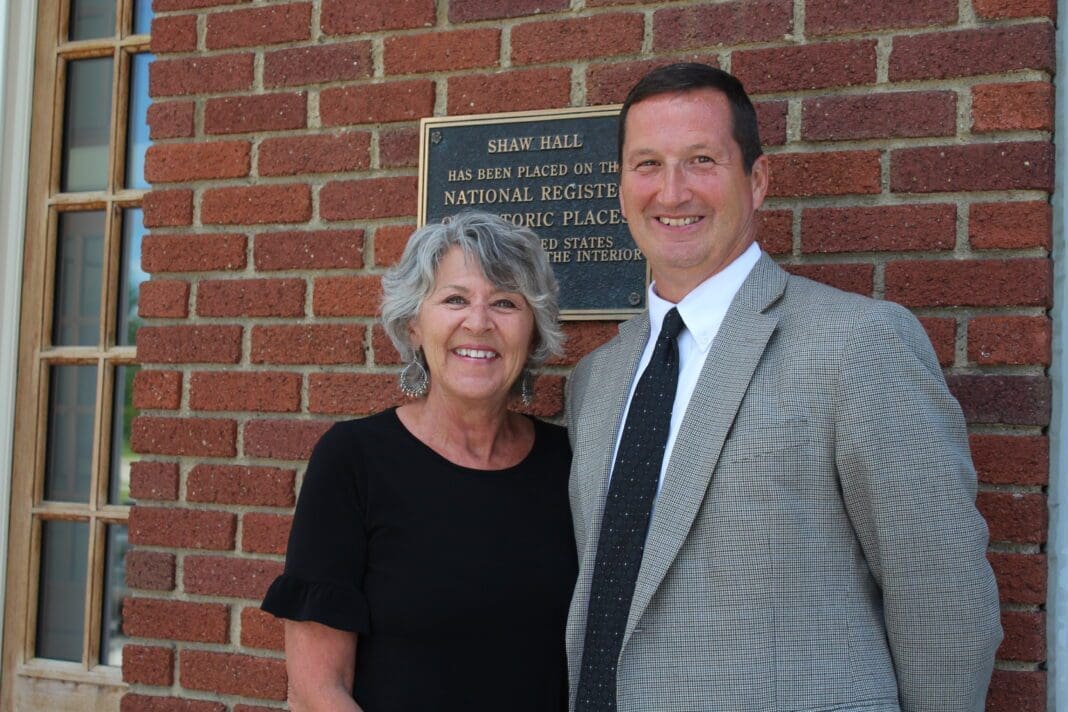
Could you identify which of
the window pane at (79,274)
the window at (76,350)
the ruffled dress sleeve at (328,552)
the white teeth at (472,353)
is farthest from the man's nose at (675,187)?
the window pane at (79,274)

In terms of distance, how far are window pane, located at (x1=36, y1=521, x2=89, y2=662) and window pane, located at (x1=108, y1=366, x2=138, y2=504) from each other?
16cm

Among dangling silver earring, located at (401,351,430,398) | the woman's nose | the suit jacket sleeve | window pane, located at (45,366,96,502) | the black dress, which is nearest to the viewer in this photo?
the suit jacket sleeve

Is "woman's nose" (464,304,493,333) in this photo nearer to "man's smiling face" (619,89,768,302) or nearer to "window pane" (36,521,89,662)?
"man's smiling face" (619,89,768,302)

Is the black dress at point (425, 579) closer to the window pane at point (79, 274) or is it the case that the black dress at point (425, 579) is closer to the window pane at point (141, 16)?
the window pane at point (79, 274)

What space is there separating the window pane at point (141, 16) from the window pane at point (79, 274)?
651mm

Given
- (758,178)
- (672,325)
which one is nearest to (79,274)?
(672,325)

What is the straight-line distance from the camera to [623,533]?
2.17m

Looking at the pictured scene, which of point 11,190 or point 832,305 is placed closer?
point 832,305

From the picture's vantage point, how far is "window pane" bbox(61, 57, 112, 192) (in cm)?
391

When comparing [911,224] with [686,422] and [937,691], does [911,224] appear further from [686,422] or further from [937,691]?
[937,691]

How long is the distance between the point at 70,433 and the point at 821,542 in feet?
9.18

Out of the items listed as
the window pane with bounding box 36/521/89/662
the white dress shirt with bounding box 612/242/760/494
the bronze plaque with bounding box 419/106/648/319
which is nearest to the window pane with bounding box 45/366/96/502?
the window pane with bounding box 36/521/89/662

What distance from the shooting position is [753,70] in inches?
111

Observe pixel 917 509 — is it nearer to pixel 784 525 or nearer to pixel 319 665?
pixel 784 525
